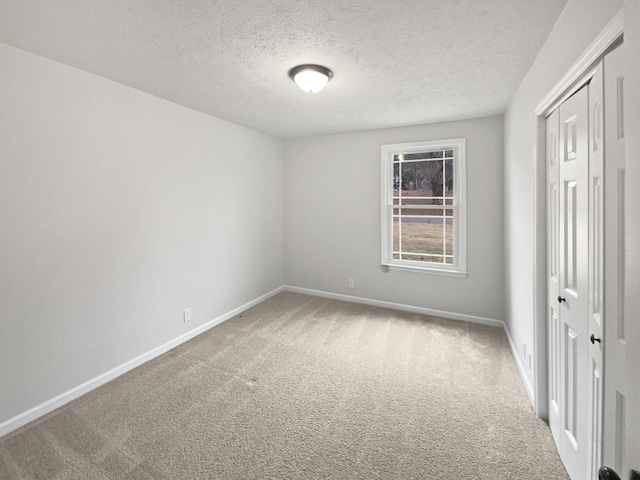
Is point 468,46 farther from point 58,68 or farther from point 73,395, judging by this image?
point 73,395

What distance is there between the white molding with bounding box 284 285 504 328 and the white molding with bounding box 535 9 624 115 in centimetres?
267

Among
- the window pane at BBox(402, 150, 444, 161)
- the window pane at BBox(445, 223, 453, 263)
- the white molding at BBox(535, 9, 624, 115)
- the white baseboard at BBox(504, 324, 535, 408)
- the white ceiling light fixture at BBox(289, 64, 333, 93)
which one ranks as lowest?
the white baseboard at BBox(504, 324, 535, 408)

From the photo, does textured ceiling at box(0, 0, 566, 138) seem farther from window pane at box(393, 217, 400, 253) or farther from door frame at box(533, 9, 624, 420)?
window pane at box(393, 217, 400, 253)

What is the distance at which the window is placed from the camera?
3941mm

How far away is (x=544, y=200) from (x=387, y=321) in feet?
7.71

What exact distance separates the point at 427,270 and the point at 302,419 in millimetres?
2651

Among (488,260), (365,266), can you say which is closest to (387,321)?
(365,266)

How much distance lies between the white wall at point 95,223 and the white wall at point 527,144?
10.2 feet

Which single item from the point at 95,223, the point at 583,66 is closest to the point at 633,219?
the point at 583,66

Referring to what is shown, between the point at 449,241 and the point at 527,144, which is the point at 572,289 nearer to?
the point at 527,144

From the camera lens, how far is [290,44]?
2000 mm

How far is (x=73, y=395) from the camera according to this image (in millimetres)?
2391

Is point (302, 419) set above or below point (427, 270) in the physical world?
below

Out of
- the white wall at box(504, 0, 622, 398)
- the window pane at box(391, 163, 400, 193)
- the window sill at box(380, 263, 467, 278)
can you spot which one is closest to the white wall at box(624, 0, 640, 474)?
the white wall at box(504, 0, 622, 398)
